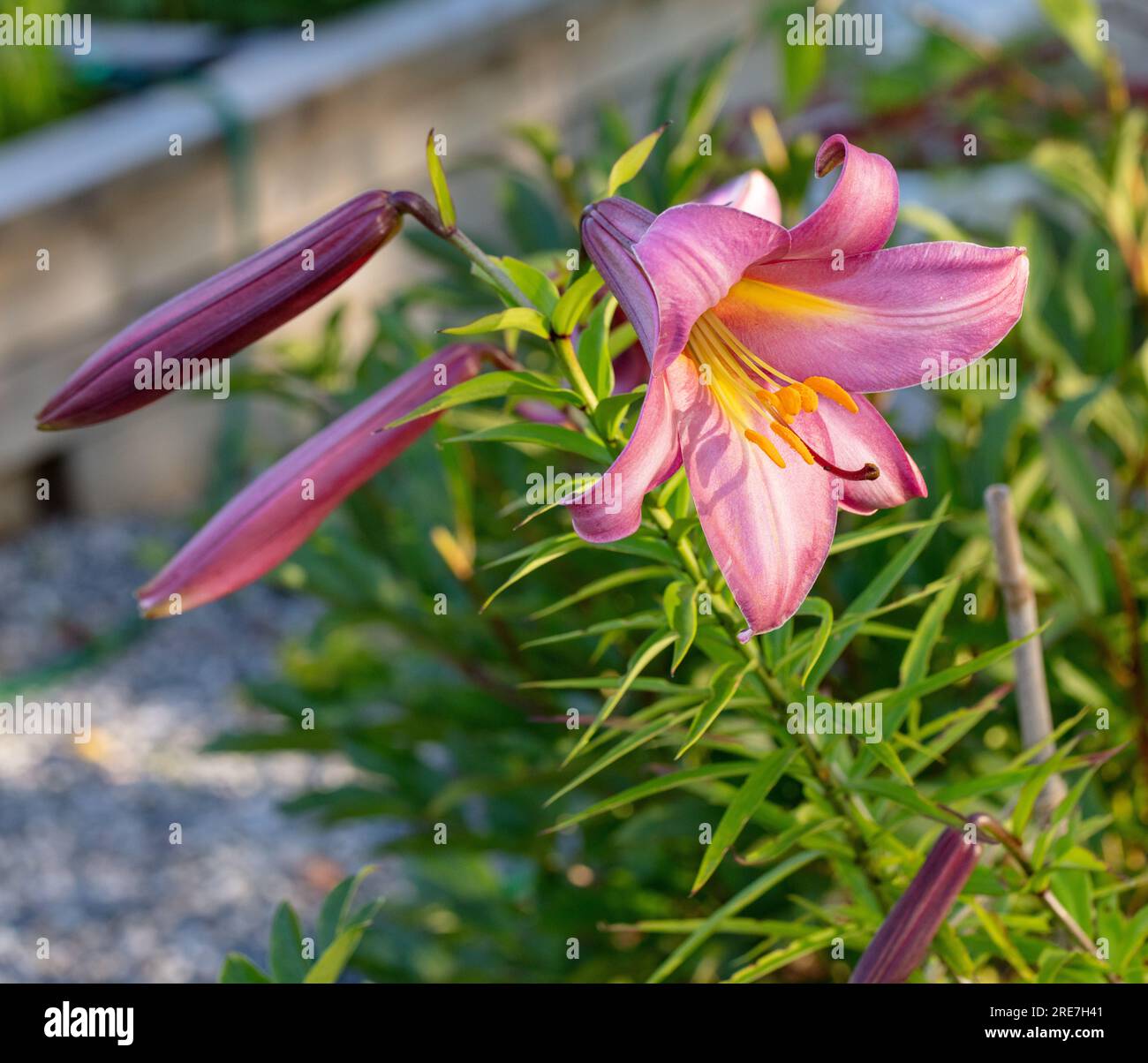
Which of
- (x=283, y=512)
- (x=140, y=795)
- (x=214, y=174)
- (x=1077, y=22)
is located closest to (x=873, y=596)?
(x=283, y=512)

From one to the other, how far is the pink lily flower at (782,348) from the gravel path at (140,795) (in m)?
1.19

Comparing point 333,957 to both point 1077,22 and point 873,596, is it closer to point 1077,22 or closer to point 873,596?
point 873,596

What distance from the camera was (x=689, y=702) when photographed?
2.06ft

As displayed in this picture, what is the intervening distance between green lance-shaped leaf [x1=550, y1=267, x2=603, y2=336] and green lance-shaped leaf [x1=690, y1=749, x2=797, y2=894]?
7.7 inches

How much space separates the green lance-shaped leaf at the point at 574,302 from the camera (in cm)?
51

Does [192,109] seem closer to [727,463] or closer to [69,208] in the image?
[69,208]

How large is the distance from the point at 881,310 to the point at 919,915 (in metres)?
0.23

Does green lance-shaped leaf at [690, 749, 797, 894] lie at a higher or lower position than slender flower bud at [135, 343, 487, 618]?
lower

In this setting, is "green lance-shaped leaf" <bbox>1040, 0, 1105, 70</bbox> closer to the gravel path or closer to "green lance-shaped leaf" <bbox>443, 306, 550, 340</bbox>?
"green lance-shaped leaf" <bbox>443, 306, 550, 340</bbox>

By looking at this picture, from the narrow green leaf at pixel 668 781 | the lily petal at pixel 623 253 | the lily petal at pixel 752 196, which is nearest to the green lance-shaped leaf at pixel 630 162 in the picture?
the lily petal at pixel 623 253

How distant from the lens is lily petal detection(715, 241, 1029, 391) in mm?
512

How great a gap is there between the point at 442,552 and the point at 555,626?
0.36 ft

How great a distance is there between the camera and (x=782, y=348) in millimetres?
553

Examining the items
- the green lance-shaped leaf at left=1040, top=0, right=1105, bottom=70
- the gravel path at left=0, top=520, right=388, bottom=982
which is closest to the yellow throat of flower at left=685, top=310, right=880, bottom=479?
the green lance-shaped leaf at left=1040, top=0, right=1105, bottom=70
